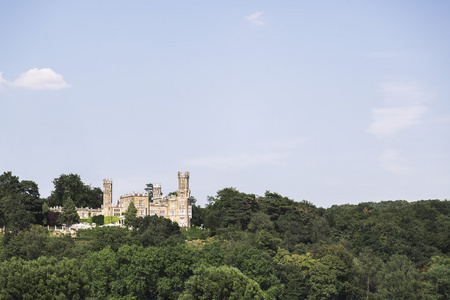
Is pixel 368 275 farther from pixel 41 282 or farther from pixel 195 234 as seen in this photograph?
pixel 41 282

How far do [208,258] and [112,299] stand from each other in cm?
1068

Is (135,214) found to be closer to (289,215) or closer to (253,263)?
(289,215)

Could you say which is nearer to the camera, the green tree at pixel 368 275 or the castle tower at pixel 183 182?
the green tree at pixel 368 275

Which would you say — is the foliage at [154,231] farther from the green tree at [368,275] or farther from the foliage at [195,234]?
the green tree at [368,275]

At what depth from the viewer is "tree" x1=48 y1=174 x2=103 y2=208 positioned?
371ft

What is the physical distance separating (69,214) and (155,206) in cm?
1373

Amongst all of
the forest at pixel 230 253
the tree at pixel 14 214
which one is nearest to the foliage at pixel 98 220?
the forest at pixel 230 253

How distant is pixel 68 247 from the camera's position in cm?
7231

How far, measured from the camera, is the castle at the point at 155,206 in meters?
106

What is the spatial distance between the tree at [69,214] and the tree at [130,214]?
7.80 meters

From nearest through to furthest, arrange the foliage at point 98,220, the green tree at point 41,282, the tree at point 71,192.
Result: the green tree at point 41,282 < the foliage at point 98,220 < the tree at point 71,192

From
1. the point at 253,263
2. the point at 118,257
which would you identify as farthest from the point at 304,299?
the point at 118,257

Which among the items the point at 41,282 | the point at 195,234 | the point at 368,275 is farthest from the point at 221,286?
the point at 195,234

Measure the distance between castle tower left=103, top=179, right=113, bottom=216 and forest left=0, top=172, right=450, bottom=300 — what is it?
239 inches
